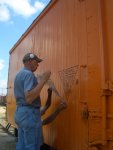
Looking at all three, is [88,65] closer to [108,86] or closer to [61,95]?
[108,86]

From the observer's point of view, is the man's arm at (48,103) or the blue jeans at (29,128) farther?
the man's arm at (48,103)

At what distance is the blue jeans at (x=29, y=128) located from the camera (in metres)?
3.65

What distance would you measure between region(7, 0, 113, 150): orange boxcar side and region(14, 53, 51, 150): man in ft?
1.48

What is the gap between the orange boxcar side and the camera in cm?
310

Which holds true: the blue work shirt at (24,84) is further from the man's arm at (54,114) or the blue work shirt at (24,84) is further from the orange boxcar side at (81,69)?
the orange boxcar side at (81,69)

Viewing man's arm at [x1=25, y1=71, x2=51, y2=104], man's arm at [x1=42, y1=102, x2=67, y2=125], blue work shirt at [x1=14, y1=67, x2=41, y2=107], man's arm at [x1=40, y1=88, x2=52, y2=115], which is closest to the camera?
man's arm at [x1=25, y1=71, x2=51, y2=104]

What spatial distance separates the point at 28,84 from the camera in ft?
12.0

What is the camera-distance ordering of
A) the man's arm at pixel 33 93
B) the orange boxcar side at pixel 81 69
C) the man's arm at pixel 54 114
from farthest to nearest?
the man's arm at pixel 54 114 → the man's arm at pixel 33 93 → the orange boxcar side at pixel 81 69

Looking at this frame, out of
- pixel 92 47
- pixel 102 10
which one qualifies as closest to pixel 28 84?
pixel 92 47

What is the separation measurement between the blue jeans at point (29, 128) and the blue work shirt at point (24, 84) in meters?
0.11

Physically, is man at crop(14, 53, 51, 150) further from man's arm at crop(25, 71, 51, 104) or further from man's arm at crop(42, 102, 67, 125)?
man's arm at crop(42, 102, 67, 125)

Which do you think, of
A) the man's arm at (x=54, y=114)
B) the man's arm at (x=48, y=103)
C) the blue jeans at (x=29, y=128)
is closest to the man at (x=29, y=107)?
the blue jeans at (x=29, y=128)

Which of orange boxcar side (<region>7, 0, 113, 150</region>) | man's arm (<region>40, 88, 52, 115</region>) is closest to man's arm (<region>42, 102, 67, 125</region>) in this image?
orange boxcar side (<region>7, 0, 113, 150</region>)

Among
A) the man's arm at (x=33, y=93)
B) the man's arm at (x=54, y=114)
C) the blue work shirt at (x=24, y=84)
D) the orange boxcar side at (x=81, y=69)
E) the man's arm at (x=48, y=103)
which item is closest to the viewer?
the orange boxcar side at (x=81, y=69)
